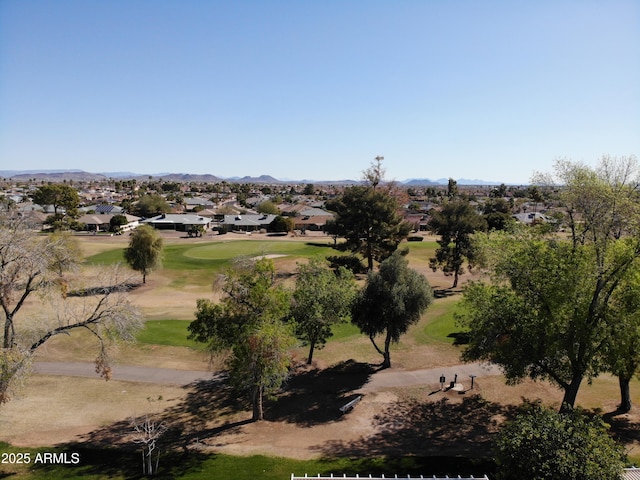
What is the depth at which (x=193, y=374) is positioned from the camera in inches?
1164

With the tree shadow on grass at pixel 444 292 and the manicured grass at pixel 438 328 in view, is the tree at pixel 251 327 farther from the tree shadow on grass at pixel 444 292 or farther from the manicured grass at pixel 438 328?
the tree shadow on grass at pixel 444 292

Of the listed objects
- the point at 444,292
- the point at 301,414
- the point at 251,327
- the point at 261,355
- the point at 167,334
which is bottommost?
the point at 301,414

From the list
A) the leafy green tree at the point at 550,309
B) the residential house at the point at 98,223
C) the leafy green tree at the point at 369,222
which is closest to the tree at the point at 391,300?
the leafy green tree at the point at 550,309

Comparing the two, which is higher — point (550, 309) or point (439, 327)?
point (550, 309)

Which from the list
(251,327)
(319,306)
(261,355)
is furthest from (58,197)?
(261,355)

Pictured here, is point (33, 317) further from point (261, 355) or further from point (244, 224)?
point (244, 224)

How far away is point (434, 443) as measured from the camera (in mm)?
21156

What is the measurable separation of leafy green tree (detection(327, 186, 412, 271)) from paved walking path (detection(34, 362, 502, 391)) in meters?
25.4

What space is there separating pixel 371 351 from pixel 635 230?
1980cm

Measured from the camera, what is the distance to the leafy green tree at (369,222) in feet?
174

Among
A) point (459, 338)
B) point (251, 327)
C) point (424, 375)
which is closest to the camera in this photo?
point (251, 327)

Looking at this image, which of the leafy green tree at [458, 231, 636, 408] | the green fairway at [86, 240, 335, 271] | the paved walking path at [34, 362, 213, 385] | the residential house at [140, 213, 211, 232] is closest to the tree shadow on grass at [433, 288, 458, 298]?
the green fairway at [86, 240, 335, 271]

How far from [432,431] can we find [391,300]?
846 centimetres

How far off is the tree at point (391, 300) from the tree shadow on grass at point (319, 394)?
11.1 feet
